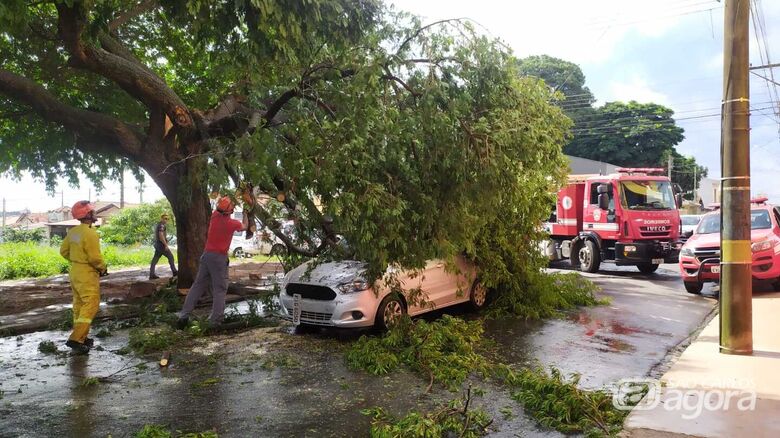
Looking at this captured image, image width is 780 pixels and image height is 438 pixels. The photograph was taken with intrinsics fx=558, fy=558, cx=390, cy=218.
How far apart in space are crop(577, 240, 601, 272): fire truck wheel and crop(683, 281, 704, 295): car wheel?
3664 millimetres

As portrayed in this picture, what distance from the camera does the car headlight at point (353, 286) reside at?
289 inches

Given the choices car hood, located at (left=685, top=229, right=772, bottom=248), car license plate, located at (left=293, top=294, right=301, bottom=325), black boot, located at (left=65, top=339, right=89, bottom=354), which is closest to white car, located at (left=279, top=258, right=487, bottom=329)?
car license plate, located at (left=293, top=294, right=301, bottom=325)

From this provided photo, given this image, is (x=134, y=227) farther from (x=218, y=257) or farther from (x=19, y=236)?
(x=218, y=257)

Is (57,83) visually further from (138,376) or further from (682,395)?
(682,395)

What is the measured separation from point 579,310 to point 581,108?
140 feet

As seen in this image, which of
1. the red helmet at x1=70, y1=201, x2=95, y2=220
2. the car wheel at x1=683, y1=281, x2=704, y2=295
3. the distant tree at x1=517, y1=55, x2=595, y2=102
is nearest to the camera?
the red helmet at x1=70, y1=201, x2=95, y2=220

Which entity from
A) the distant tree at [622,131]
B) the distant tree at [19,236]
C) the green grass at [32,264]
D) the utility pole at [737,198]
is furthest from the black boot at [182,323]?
the distant tree at [622,131]

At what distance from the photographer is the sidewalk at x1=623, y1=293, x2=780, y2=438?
14.0ft

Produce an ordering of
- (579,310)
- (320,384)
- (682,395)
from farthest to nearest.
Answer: (579,310) < (320,384) < (682,395)

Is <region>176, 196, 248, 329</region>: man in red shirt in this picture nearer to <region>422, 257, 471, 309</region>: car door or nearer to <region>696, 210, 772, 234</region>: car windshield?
<region>422, 257, 471, 309</region>: car door

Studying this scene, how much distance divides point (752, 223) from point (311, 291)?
1012cm

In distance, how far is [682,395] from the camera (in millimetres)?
5043

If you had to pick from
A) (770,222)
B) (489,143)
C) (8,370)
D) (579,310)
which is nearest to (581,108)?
(770,222)

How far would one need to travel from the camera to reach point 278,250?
345 inches
